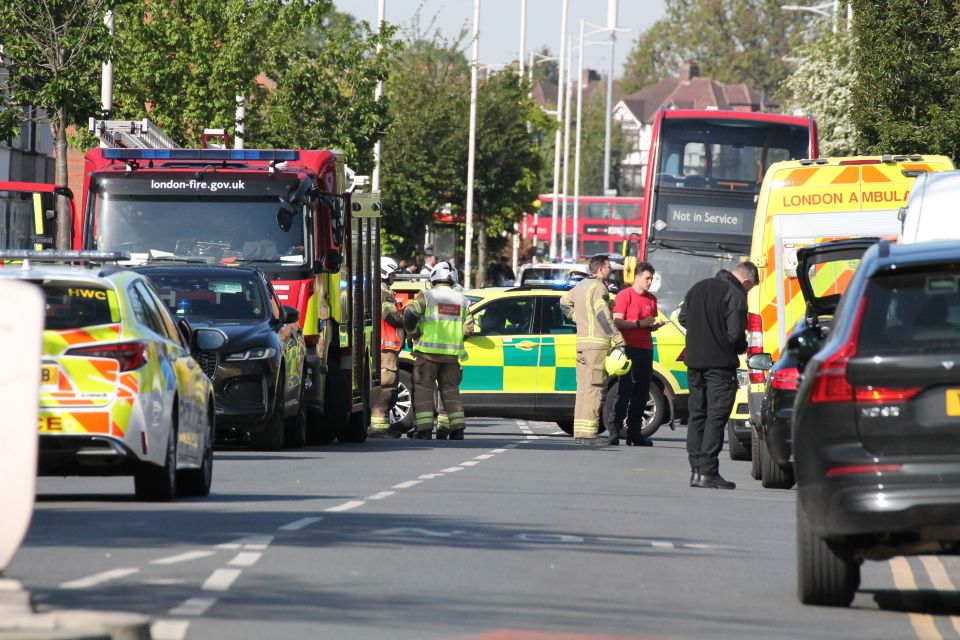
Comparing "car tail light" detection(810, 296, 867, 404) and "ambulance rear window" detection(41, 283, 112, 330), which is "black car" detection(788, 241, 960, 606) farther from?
"ambulance rear window" detection(41, 283, 112, 330)

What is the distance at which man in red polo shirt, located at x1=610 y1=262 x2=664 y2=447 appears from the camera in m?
23.9

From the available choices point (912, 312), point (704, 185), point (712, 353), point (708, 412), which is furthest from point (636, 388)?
point (912, 312)

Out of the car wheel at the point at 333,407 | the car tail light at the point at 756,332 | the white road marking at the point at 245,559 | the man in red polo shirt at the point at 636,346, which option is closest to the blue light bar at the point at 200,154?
the car wheel at the point at 333,407

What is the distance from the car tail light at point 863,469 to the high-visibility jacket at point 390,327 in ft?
54.5

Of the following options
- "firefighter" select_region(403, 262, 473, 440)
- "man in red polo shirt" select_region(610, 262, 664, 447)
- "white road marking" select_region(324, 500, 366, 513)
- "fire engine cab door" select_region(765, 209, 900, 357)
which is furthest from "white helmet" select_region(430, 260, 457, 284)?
"white road marking" select_region(324, 500, 366, 513)

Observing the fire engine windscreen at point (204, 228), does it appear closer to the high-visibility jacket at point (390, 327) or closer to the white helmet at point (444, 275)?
the white helmet at point (444, 275)

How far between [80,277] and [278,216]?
321 inches

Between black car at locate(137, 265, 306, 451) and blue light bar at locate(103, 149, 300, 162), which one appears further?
blue light bar at locate(103, 149, 300, 162)

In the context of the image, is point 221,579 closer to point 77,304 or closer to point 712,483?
point 77,304

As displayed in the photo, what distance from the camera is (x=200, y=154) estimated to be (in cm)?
2194

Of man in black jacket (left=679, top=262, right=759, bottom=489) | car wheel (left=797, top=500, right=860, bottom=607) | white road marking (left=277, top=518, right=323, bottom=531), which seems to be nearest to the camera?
car wheel (left=797, top=500, right=860, bottom=607)

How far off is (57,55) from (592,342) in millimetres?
9368

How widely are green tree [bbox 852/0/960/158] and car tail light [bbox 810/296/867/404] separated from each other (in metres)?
23.8

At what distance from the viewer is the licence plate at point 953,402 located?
29.3 feet
